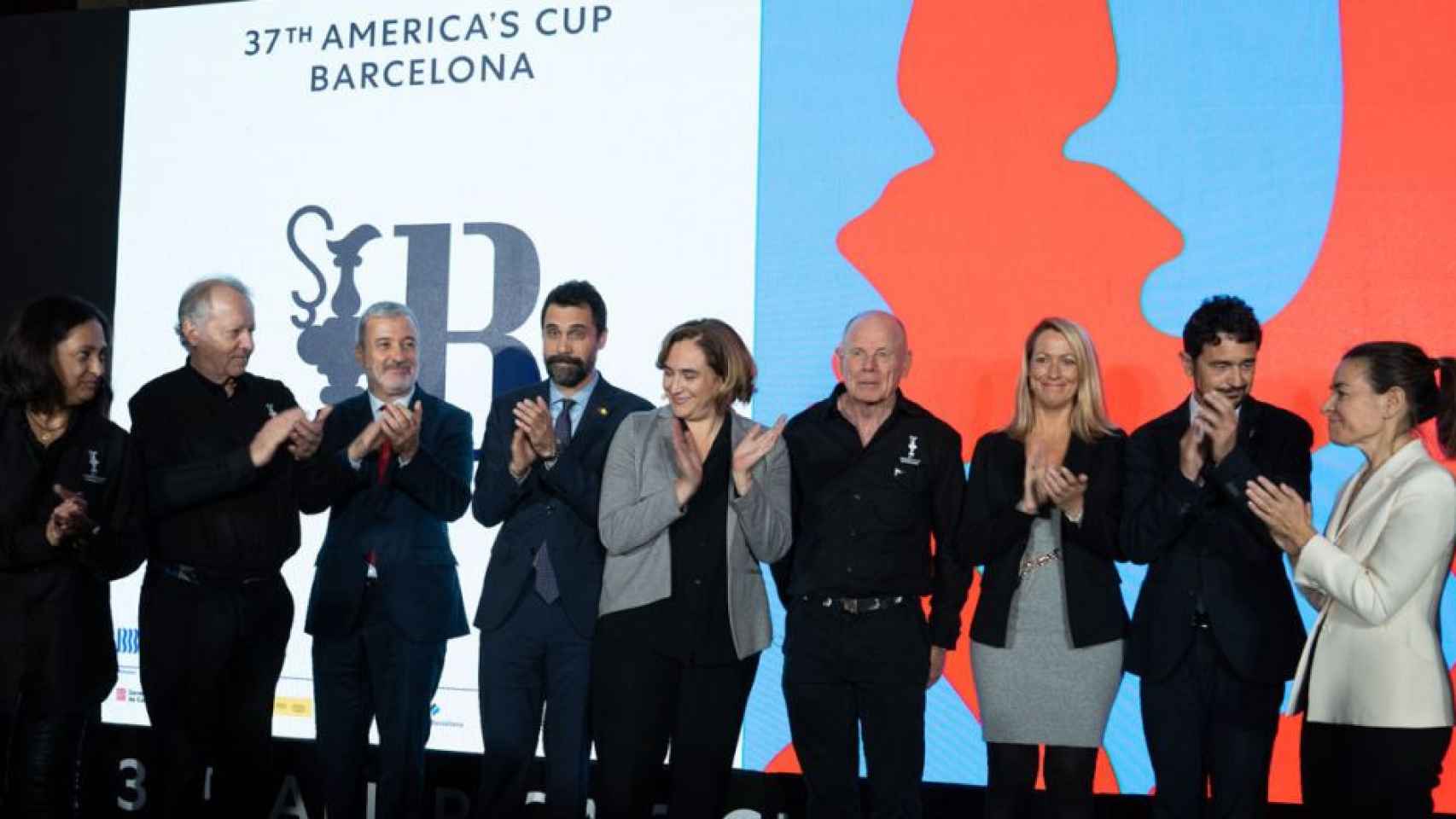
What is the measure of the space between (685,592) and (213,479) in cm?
128

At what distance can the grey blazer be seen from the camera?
378cm

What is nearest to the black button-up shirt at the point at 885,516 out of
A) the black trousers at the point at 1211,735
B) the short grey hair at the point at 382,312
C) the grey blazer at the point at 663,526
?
the grey blazer at the point at 663,526

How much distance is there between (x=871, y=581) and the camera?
12.6 feet

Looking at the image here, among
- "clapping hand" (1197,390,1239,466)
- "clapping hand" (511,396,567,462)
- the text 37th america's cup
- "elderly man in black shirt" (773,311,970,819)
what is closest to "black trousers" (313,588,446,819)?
"clapping hand" (511,396,567,462)

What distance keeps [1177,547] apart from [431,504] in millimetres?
1893

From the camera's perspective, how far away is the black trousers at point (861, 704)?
3.82m

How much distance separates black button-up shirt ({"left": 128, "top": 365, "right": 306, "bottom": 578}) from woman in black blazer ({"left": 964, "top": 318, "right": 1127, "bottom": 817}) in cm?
183

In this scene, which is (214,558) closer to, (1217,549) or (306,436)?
(306,436)

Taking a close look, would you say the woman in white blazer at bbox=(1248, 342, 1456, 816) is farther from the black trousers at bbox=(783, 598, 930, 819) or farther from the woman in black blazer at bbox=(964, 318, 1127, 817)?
the black trousers at bbox=(783, 598, 930, 819)

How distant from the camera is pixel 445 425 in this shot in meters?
4.40

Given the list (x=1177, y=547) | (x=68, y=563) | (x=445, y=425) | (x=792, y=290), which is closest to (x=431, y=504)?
(x=445, y=425)

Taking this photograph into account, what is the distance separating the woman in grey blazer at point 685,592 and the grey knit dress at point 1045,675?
57 cm

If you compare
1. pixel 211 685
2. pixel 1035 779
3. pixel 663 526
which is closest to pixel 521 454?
pixel 663 526

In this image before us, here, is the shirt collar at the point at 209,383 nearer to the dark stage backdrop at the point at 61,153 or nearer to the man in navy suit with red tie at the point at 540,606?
the man in navy suit with red tie at the point at 540,606
